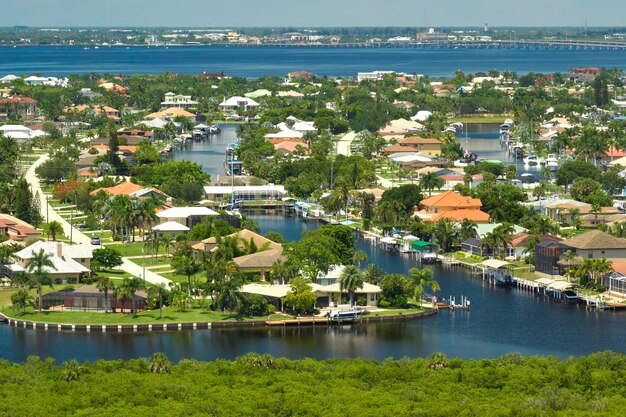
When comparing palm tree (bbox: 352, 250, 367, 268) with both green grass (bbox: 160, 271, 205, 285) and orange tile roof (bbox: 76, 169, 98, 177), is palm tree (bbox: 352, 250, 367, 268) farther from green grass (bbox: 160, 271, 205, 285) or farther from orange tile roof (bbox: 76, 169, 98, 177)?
orange tile roof (bbox: 76, 169, 98, 177)

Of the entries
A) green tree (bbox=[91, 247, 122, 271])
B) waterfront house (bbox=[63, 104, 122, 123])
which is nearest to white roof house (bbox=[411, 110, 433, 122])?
waterfront house (bbox=[63, 104, 122, 123])

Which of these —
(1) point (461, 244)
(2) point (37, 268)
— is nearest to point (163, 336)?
(2) point (37, 268)

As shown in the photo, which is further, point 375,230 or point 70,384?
point 375,230

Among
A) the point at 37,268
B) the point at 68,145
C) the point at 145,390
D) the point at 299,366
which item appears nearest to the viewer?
the point at 145,390

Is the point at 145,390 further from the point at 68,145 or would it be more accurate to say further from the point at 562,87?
the point at 562,87

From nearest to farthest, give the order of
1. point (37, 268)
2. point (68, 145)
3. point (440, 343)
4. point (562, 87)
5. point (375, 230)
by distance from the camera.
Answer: point (440, 343), point (37, 268), point (375, 230), point (68, 145), point (562, 87)

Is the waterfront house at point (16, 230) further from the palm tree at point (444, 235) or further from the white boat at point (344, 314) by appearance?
the white boat at point (344, 314)
